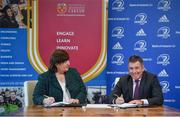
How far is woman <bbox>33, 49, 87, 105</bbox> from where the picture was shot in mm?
4812

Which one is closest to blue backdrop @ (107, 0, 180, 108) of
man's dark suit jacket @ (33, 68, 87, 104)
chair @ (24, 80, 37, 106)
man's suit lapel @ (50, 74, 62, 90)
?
man's dark suit jacket @ (33, 68, 87, 104)

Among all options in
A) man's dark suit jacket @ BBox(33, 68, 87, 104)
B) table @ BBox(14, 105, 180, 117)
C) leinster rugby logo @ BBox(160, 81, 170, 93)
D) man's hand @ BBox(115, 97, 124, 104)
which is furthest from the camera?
leinster rugby logo @ BBox(160, 81, 170, 93)

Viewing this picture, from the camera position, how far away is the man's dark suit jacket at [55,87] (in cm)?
473

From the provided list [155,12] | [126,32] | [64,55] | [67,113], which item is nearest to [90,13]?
[126,32]

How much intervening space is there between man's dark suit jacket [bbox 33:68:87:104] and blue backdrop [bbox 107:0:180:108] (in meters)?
1.42

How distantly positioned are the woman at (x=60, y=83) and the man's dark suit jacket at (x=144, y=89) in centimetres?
49

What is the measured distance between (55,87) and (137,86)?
3.36ft

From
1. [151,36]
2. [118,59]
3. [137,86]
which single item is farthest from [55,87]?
[151,36]

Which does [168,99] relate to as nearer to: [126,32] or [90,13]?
[126,32]

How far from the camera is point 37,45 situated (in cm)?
633

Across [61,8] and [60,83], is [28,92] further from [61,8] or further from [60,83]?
[61,8]

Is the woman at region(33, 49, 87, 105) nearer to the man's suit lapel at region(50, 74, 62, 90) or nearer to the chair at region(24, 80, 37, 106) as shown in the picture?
the man's suit lapel at region(50, 74, 62, 90)

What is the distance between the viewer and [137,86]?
4746 mm

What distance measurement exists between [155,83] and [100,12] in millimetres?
2020
